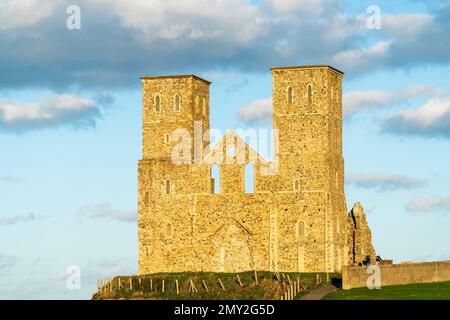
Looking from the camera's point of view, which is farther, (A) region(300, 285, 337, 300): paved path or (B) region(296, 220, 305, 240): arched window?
(B) region(296, 220, 305, 240): arched window

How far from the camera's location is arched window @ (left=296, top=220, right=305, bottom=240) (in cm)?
8681

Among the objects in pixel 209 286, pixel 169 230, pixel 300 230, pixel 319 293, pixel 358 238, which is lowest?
pixel 319 293

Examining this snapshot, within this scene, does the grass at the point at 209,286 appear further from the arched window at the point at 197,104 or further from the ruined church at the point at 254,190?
the arched window at the point at 197,104

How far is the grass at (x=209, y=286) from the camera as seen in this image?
79.2m

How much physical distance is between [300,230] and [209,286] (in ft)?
22.4

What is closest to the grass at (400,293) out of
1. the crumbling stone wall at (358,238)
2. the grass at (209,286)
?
the grass at (209,286)

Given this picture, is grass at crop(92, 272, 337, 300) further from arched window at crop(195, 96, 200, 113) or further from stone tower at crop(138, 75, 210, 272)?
arched window at crop(195, 96, 200, 113)

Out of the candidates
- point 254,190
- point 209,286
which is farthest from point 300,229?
point 209,286

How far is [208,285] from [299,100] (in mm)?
11974

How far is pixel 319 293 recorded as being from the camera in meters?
76.1

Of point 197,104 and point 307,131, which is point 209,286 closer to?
point 307,131

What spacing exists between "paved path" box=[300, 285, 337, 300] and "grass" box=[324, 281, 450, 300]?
56 cm

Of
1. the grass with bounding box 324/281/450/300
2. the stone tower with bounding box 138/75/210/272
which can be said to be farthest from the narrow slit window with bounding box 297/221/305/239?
the grass with bounding box 324/281/450/300
